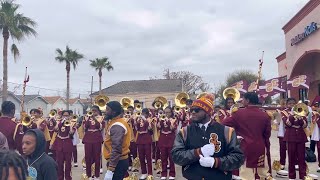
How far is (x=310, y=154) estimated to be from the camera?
12008 mm

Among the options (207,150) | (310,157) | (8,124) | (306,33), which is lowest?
(310,157)

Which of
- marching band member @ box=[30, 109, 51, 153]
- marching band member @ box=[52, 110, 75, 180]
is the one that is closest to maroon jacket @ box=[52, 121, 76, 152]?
marching band member @ box=[52, 110, 75, 180]

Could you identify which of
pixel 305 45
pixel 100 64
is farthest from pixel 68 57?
pixel 305 45

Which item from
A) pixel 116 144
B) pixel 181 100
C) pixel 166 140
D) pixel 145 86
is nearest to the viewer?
pixel 116 144

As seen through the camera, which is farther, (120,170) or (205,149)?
(120,170)

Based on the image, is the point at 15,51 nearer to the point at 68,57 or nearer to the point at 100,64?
the point at 68,57

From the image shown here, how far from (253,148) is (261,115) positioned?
1.93 feet

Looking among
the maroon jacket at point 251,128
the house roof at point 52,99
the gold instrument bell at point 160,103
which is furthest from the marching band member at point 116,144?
the house roof at point 52,99

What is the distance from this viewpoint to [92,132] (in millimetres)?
10156

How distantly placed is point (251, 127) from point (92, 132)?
184 inches

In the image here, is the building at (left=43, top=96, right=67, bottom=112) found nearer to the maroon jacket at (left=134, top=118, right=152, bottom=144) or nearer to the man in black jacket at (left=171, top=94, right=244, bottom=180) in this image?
the maroon jacket at (left=134, top=118, right=152, bottom=144)

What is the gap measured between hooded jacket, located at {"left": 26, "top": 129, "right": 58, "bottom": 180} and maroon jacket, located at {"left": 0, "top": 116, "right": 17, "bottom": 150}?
380cm

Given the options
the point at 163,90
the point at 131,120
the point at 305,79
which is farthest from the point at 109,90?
the point at 131,120

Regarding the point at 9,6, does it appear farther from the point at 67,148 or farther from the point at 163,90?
the point at 163,90
